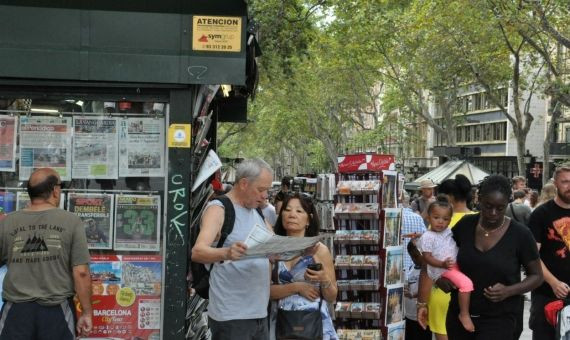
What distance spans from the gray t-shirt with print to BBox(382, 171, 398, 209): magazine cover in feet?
14.0

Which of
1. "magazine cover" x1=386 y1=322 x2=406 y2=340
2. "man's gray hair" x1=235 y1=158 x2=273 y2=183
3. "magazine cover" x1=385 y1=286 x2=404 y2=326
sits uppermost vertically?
"man's gray hair" x1=235 y1=158 x2=273 y2=183

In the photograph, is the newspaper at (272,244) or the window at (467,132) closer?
the newspaper at (272,244)

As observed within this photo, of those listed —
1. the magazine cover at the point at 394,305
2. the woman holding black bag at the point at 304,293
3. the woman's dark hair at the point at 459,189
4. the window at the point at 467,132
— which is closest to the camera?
the woman holding black bag at the point at 304,293

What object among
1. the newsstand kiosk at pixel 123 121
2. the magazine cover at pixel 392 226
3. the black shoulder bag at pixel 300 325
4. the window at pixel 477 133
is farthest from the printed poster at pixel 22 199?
the window at pixel 477 133

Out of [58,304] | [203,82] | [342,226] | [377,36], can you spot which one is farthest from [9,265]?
[377,36]

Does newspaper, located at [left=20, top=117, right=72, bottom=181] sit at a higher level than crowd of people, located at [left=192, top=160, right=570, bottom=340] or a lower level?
higher

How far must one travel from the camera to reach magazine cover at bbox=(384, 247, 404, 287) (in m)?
7.84

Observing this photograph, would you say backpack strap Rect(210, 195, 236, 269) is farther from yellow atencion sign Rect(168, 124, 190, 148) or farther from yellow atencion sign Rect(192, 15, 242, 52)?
yellow atencion sign Rect(192, 15, 242, 52)

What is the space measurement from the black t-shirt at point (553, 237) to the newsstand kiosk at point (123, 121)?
248 centimetres

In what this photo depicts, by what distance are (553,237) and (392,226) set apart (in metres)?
2.56

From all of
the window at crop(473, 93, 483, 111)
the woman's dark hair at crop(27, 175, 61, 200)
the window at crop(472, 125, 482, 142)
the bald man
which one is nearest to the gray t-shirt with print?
the bald man

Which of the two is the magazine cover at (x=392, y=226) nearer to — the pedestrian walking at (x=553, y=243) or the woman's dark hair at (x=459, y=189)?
the woman's dark hair at (x=459, y=189)

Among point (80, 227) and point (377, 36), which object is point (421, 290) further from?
point (377, 36)

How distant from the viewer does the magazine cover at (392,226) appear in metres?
Result: 7.89
